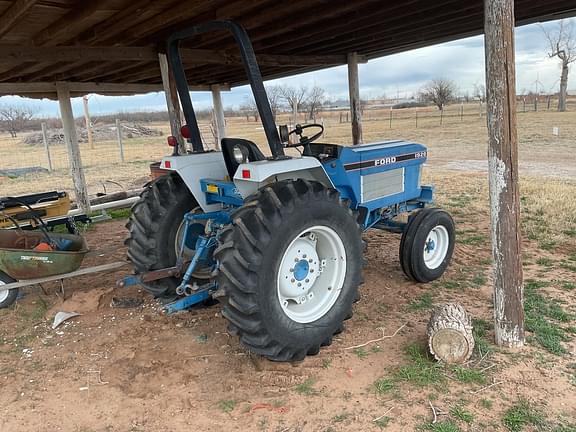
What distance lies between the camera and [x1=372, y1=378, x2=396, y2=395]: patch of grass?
9.47 ft

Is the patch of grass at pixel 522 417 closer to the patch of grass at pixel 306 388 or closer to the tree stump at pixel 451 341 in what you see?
the tree stump at pixel 451 341

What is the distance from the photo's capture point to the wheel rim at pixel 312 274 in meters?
3.27

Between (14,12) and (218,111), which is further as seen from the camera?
(218,111)

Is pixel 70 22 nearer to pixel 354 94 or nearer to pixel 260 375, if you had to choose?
pixel 260 375

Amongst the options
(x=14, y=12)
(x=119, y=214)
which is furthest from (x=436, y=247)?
(x=119, y=214)

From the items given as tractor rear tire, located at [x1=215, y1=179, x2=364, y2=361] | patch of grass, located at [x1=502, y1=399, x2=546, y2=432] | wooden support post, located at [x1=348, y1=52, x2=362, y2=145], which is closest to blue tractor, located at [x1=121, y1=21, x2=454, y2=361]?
tractor rear tire, located at [x1=215, y1=179, x2=364, y2=361]

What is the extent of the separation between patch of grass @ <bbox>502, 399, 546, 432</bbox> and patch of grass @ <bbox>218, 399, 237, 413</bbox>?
1568mm

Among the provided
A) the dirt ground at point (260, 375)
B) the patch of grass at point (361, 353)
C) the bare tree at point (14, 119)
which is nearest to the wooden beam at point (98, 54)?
the dirt ground at point (260, 375)

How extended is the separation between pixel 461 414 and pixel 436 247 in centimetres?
243

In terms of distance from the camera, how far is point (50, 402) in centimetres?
295

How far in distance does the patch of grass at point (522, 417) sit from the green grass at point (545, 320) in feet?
2.51

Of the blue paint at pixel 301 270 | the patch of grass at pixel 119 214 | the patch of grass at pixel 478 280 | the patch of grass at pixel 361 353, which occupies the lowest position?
the patch of grass at pixel 361 353

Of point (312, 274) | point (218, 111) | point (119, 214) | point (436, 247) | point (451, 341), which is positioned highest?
point (218, 111)

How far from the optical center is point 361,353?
336cm
